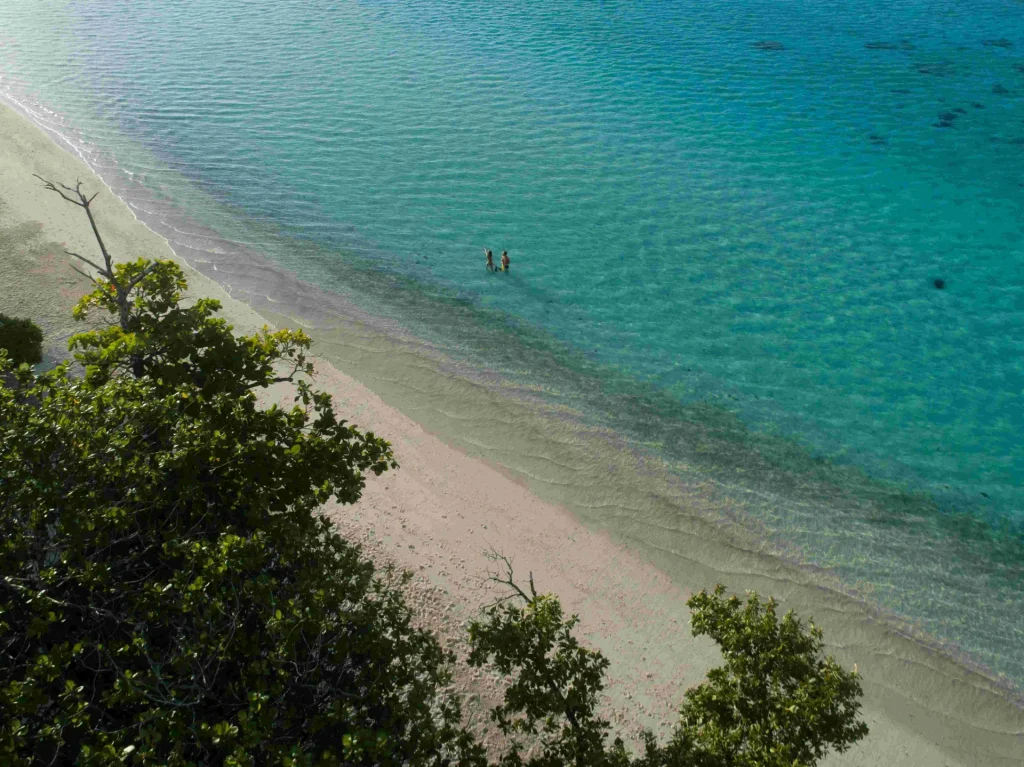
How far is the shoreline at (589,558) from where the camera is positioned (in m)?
17.9

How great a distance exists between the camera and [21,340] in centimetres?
2481

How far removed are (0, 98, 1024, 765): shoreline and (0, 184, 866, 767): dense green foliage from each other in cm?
533

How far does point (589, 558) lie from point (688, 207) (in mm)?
26028

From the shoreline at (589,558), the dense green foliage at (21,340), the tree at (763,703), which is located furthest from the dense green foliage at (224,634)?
the dense green foliage at (21,340)

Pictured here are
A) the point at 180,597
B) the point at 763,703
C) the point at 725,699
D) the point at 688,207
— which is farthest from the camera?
the point at 688,207

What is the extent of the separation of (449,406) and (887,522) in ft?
53.6

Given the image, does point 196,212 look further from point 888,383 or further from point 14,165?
point 888,383

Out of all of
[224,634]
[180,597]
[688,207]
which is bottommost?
[224,634]

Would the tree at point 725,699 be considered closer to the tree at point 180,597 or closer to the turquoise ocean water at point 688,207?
the tree at point 180,597

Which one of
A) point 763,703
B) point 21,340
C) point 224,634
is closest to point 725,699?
point 763,703

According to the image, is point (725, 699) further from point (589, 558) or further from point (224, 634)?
point (224, 634)

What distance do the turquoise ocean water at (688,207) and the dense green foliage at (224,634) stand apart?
11.0m

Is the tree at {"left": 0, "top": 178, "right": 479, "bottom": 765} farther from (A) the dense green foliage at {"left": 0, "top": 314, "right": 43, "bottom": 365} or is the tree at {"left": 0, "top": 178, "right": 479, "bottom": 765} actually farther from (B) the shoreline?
(A) the dense green foliage at {"left": 0, "top": 314, "right": 43, "bottom": 365}

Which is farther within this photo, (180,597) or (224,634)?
(180,597)
